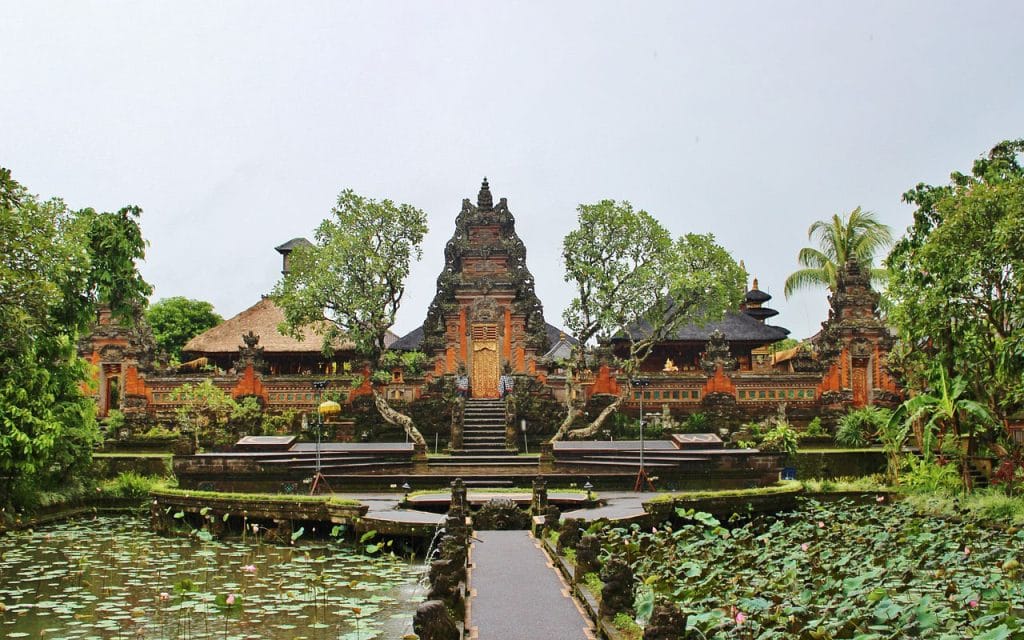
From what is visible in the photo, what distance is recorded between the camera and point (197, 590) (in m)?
10.3

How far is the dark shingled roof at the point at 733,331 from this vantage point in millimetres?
32812

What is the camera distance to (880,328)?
2747 centimetres

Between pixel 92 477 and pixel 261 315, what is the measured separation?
15268 mm

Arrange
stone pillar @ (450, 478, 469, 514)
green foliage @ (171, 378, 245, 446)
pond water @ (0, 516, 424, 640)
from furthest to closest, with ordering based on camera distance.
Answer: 1. green foliage @ (171, 378, 245, 446)
2. stone pillar @ (450, 478, 469, 514)
3. pond water @ (0, 516, 424, 640)

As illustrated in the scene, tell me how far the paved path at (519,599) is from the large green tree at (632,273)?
52.6 ft

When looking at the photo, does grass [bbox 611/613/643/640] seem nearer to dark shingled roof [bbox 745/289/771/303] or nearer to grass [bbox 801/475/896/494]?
grass [bbox 801/475/896/494]

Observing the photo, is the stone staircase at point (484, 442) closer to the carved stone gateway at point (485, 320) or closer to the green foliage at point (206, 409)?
the carved stone gateway at point (485, 320)

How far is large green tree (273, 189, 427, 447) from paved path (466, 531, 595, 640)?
13.7 m

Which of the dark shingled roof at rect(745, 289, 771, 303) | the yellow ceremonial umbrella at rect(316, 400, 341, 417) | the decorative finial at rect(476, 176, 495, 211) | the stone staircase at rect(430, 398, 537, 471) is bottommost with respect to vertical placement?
the stone staircase at rect(430, 398, 537, 471)

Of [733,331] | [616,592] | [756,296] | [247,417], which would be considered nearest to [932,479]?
[616,592]

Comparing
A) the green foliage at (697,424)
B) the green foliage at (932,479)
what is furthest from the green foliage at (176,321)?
the green foliage at (932,479)

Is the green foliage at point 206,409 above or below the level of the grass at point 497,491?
above

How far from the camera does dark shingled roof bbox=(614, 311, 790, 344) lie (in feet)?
108

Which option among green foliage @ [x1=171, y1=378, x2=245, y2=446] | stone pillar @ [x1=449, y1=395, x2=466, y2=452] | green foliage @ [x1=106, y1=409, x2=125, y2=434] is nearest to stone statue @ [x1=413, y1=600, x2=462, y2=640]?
stone pillar @ [x1=449, y1=395, x2=466, y2=452]
